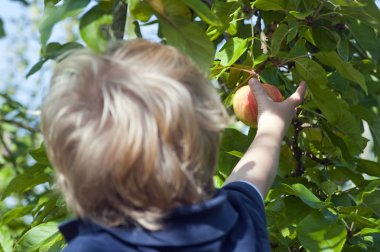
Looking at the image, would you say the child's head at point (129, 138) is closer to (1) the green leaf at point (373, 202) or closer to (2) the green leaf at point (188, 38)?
(2) the green leaf at point (188, 38)

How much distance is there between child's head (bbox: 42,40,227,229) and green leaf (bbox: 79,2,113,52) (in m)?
0.11

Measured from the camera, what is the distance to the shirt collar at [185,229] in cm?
108

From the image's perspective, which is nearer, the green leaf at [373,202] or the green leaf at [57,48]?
the green leaf at [57,48]

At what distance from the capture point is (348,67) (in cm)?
177

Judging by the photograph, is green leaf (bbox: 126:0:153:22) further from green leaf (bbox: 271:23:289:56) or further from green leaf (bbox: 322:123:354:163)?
green leaf (bbox: 322:123:354:163)

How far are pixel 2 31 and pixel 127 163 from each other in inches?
29.0

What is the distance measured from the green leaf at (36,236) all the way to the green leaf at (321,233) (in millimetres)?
524

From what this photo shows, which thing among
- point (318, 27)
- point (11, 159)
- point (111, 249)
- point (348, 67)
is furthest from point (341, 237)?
point (11, 159)

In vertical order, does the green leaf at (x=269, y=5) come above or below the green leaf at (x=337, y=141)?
above

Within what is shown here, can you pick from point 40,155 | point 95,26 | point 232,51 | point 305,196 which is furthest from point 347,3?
point 40,155

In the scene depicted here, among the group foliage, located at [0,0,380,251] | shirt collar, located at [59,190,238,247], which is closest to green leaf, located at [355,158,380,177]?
foliage, located at [0,0,380,251]

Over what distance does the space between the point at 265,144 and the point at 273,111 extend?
9cm

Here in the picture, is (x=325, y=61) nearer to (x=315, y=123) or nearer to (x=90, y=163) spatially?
(x=315, y=123)

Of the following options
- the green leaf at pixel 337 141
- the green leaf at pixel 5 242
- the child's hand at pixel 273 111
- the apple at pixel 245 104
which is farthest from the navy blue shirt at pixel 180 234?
Answer: the green leaf at pixel 5 242
